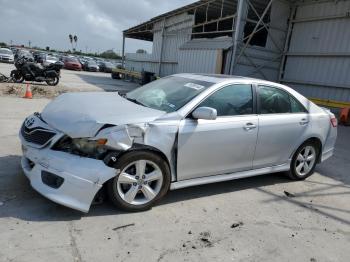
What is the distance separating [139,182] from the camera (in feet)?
12.6

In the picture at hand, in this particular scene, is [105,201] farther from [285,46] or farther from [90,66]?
[90,66]

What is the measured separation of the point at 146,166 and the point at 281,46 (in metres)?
15.6

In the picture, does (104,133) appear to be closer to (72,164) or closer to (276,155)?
(72,164)

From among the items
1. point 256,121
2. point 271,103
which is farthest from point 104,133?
point 271,103

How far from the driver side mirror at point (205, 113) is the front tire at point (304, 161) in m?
2.11

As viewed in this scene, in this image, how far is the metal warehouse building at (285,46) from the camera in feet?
48.8

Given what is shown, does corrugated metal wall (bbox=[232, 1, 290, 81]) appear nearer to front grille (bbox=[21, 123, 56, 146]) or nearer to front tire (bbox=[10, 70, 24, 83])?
front tire (bbox=[10, 70, 24, 83])

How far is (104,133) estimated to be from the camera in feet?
11.7

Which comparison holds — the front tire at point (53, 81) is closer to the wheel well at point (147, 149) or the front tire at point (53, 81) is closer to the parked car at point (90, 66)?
the wheel well at point (147, 149)

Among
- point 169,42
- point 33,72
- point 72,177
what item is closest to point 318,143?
point 72,177

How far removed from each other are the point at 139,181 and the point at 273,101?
2443 mm

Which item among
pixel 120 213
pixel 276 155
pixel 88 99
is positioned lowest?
pixel 120 213

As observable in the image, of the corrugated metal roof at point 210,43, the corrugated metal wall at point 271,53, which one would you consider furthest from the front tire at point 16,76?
the corrugated metal wall at point 271,53

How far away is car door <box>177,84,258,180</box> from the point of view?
13.4 feet
